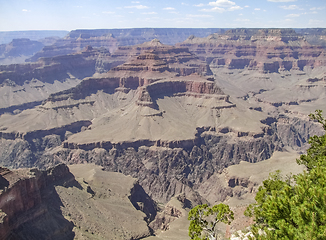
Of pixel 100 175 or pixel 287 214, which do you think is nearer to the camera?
pixel 287 214

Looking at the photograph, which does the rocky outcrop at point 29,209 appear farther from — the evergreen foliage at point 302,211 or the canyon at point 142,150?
the evergreen foliage at point 302,211

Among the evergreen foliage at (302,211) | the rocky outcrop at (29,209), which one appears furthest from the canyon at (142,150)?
the evergreen foliage at (302,211)

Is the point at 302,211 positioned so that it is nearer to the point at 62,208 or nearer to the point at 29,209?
the point at 29,209

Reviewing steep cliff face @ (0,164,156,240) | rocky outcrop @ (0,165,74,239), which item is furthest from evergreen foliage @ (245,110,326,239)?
rocky outcrop @ (0,165,74,239)

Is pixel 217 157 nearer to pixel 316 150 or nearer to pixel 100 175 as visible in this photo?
pixel 100 175

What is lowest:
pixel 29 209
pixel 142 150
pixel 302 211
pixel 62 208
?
pixel 142 150

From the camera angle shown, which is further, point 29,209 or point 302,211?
point 29,209

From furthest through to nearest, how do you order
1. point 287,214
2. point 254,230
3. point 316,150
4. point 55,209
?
point 55,209, point 316,150, point 254,230, point 287,214

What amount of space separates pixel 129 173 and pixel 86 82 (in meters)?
82.6

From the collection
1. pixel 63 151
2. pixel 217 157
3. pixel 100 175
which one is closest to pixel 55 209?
pixel 100 175

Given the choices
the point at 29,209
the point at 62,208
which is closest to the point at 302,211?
the point at 29,209

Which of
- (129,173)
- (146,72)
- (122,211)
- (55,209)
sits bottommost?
(129,173)

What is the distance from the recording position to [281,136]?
16025cm

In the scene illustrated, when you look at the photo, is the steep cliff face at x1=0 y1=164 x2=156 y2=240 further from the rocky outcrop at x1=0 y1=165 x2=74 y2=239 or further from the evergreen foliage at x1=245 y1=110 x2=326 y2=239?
the evergreen foliage at x1=245 y1=110 x2=326 y2=239
